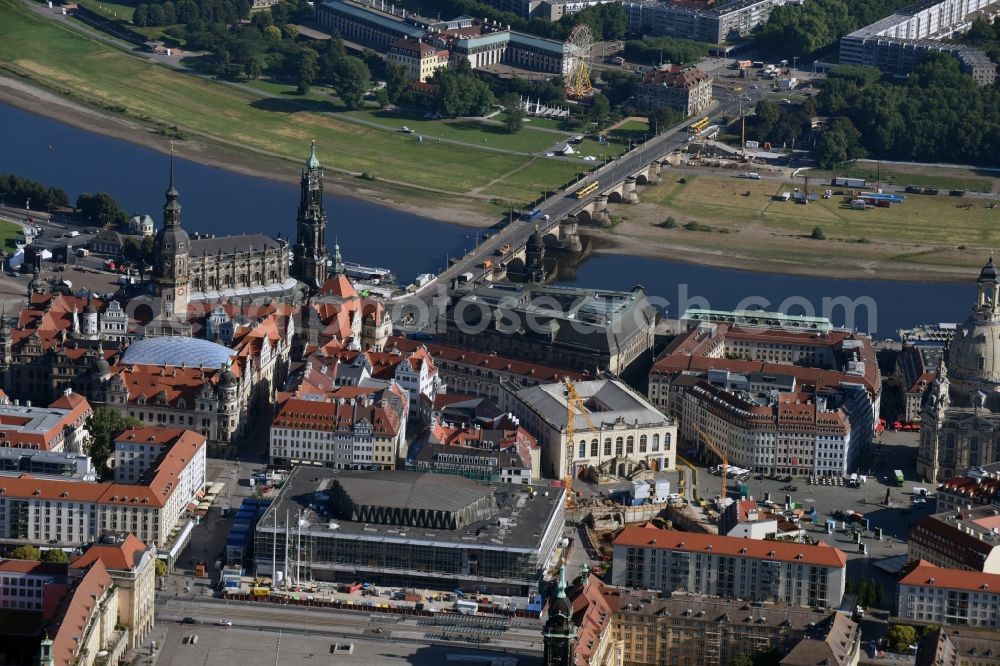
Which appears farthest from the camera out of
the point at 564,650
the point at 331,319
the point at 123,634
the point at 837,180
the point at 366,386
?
the point at 837,180

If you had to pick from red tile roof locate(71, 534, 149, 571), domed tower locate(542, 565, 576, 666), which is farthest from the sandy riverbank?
domed tower locate(542, 565, 576, 666)

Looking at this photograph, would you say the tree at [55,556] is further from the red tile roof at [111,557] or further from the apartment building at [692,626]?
the apartment building at [692,626]

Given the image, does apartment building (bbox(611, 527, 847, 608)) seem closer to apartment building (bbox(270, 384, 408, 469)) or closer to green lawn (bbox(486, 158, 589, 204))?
apartment building (bbox(270, 384, 408, 469))

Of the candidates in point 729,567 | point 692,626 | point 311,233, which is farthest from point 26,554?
point 311,233

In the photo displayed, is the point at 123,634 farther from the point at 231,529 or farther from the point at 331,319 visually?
the point at 331,319

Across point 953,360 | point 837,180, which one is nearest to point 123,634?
point 953,360
